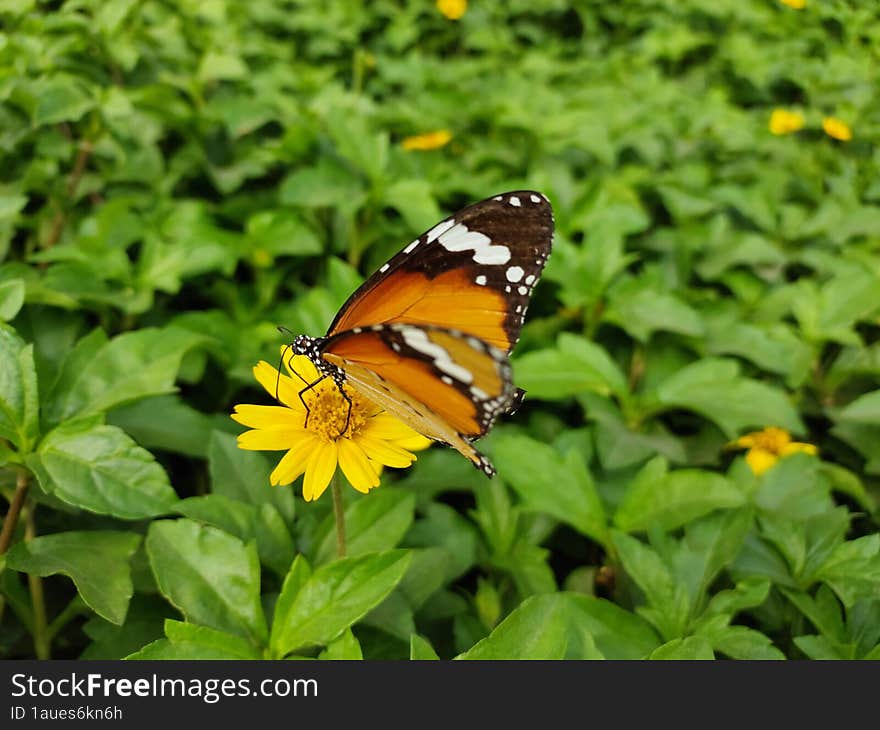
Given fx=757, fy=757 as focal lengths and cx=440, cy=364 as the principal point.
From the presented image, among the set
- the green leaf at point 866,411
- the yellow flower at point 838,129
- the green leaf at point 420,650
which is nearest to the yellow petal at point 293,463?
the green leaf at point 420,650

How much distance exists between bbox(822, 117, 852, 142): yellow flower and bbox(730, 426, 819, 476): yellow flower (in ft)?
4.04

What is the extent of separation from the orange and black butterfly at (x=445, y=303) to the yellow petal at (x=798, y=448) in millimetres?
744

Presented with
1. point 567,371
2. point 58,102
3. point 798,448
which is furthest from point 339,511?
point 58,102

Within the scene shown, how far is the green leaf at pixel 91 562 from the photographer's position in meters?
0.93

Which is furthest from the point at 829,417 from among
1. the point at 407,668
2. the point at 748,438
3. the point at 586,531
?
the point at 407,668

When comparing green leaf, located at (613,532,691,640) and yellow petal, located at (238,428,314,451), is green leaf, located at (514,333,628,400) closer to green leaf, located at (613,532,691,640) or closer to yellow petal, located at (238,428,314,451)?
green leaf, located at (613,532,691,640)

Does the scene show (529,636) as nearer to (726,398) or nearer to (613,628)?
(613,628)

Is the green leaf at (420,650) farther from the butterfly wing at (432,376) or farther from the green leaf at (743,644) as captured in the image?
the green leaf at (743,644)

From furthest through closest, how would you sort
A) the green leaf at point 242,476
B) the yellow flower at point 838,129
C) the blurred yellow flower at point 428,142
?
the yellow flower at point 838,129 < the blurred yellow flower at point 428,142 < the green leaf at point 242,476

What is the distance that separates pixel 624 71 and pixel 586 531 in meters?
2.57

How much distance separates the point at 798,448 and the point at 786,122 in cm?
149

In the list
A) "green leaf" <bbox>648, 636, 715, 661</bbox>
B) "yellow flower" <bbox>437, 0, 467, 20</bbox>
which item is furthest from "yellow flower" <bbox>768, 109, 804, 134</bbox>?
"green leaf" <bbox>648, 636, 715, 661</bbox>

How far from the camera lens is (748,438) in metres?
1.53

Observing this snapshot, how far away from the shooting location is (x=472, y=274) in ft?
3.21
